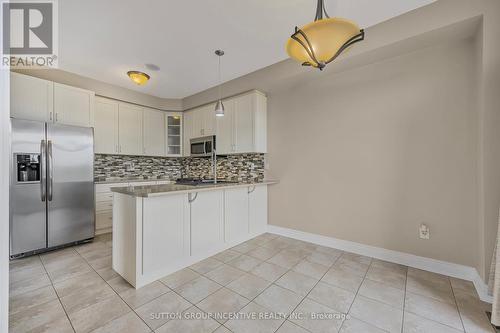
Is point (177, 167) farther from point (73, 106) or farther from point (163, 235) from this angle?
point (163, 235)

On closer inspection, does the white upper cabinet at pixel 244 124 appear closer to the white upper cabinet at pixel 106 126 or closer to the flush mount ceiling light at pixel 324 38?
the flush mount ceiling light at pixel 324 38

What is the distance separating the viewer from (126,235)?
2033mm

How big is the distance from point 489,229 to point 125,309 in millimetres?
3095

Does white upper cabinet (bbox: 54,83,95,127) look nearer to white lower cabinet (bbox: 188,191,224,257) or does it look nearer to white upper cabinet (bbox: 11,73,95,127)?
white upper cabinet (bbox: 11,73,95,127)

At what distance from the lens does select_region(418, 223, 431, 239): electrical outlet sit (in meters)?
2.25

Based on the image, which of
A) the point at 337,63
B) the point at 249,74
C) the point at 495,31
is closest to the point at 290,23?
the point at 337,63

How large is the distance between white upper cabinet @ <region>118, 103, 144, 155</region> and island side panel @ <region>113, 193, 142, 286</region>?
7.05ft

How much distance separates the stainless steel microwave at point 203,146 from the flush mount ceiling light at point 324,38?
2.80 meters

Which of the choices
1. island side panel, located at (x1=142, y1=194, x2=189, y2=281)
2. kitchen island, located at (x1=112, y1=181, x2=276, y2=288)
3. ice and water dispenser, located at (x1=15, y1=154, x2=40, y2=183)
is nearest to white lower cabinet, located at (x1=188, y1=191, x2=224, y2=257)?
kitchen island, located at (x1=112, y1=181, x2=276, y2=288)

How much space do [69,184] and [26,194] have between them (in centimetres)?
42

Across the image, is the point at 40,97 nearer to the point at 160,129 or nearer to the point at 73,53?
the point at 73,53

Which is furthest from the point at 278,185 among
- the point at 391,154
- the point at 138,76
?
the point at 138,76

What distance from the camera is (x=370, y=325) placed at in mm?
1486

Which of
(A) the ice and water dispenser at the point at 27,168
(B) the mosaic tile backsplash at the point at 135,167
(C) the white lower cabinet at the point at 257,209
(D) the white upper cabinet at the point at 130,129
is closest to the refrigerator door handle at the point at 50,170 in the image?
(A) the ice and water dispenser at the point at 27,168
